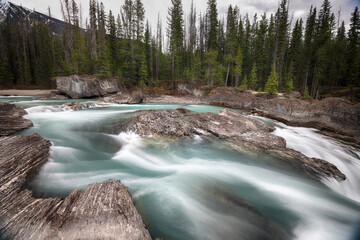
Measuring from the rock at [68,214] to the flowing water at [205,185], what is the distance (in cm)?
48

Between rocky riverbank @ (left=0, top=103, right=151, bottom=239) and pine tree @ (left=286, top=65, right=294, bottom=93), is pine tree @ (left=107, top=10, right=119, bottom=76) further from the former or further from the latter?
rocky riverbank @ (left=0, top=103, right=151, bottom=239)

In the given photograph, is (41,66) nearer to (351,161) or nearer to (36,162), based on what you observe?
(36,162)

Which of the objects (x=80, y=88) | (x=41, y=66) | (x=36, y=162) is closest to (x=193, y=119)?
(x=36, y=162)

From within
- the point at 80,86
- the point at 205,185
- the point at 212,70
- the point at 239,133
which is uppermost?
the point at 212,70

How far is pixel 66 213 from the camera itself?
210cm

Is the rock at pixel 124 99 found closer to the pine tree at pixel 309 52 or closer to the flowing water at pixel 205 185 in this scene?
the flowing water at pixel 205 185

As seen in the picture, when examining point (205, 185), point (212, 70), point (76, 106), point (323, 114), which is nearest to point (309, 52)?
point (212, 70)

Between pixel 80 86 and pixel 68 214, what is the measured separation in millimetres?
24850

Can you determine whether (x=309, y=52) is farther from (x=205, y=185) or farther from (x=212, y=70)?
(x=205, y=185)

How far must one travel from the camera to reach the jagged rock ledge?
15.0ft

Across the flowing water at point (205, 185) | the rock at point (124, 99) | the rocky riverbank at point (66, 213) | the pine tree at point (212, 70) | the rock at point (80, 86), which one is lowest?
the flowing water at point (205, 185)

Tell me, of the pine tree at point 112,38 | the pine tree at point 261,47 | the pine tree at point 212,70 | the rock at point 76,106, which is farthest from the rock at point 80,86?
the pine tree at point 261,47

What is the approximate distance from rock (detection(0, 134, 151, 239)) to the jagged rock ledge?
3736 millimetres

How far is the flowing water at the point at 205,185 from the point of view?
2.71 metres
